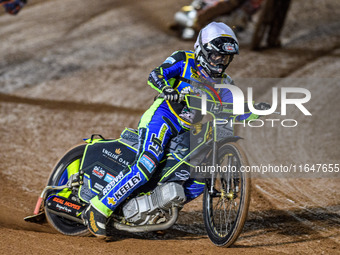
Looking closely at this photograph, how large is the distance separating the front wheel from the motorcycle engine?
375 millimetres

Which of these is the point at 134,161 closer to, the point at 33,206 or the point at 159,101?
the point at 159,101

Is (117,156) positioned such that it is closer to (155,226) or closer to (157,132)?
(157,132)

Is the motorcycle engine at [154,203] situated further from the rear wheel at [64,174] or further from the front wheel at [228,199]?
the rear wheel at [64,174]

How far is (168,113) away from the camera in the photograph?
5.36 meters

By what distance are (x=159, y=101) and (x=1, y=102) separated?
278 inches

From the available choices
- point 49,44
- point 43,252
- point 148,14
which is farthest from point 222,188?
point 148,14

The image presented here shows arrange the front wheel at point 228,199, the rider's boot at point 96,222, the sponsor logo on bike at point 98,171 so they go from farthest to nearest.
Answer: the sponsor logo on bike at point 98,171, the rider's boot at point 96,222, the front wheel at point 228,199

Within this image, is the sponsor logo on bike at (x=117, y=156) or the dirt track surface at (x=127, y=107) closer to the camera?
the dirt track surface at (x=127, y=107)

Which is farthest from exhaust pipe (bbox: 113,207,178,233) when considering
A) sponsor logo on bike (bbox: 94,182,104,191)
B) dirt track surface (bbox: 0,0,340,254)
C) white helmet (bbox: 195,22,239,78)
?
white helmet (bbox: 195,22,239,78)

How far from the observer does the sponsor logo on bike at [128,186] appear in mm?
5215

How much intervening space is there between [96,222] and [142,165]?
2.72 feet

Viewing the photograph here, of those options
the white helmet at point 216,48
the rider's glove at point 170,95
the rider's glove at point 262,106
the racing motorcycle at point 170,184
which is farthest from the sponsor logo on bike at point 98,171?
the rider's glove at point 262,106

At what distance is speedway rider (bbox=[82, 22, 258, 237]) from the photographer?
512cm

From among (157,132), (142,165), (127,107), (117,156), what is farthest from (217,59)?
(127,107)
